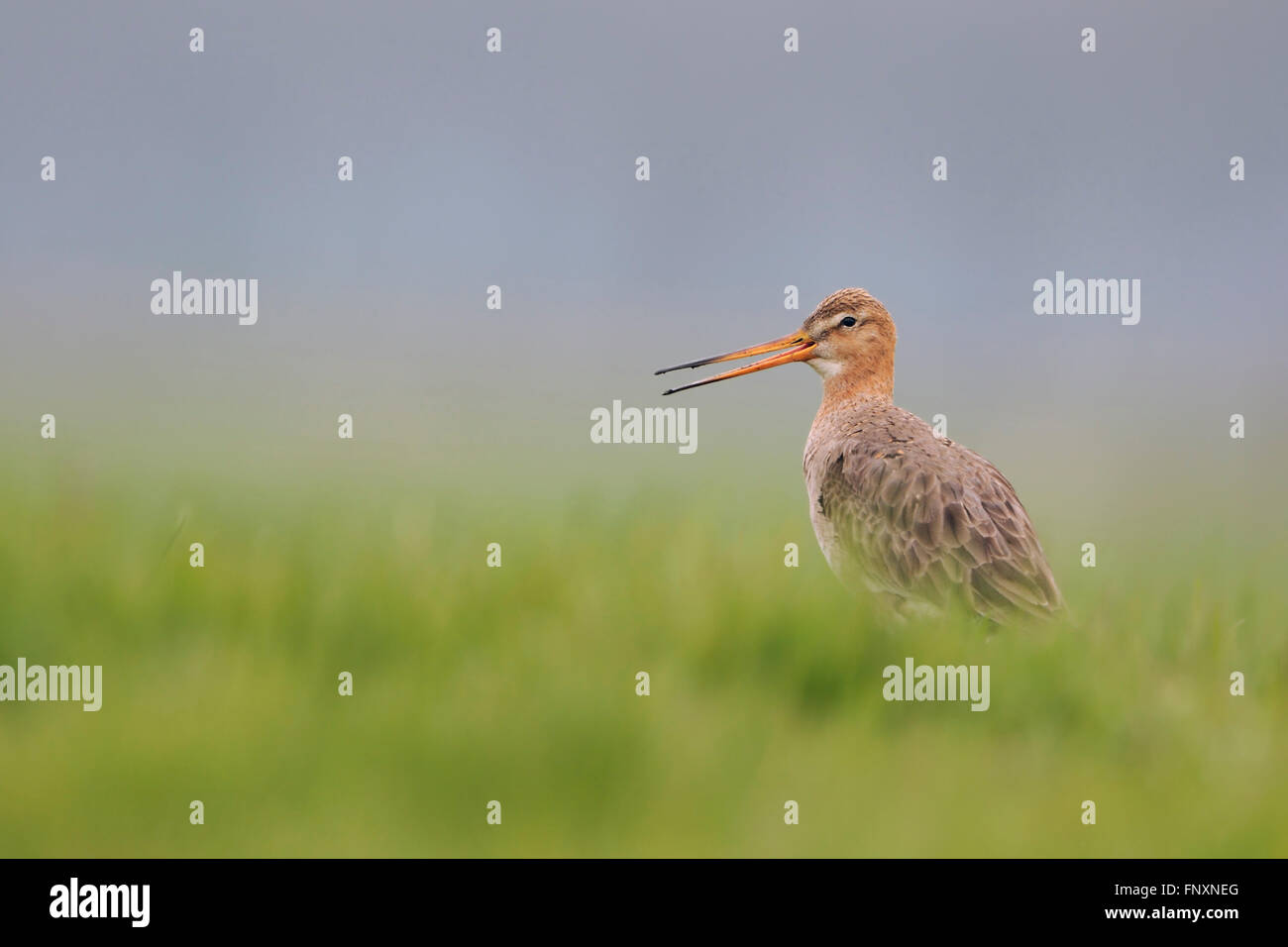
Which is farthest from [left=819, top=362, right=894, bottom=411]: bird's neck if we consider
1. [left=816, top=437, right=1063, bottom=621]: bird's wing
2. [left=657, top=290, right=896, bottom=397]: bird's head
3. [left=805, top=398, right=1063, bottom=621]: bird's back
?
[left=816, top=437, right=1063, bottom=621]: bird's wing

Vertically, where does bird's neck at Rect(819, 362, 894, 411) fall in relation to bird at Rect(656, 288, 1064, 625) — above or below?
above

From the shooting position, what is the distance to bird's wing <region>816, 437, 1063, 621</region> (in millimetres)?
7871

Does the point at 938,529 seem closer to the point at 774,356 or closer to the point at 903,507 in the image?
the point at 903,507

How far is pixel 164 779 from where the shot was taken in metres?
5.13

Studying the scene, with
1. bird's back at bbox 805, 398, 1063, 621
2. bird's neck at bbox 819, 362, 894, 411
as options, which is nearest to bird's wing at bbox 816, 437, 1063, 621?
bird's back at bbox 805, 398, 1063, 621

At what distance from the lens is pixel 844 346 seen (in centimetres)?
964

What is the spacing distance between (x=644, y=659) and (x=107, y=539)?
3.57m

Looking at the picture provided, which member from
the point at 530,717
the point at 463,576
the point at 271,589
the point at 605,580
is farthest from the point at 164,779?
the point at 605,580

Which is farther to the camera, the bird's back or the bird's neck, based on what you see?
the bird's neck

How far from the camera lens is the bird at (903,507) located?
7.89m

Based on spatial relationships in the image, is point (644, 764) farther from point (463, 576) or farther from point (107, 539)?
point (107, 539)

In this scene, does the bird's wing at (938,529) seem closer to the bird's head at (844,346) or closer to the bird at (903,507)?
the bird at (903,507)

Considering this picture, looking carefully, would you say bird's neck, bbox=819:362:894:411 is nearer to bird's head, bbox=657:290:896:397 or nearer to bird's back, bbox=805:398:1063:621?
bird's head, bbox=657:290:896:397

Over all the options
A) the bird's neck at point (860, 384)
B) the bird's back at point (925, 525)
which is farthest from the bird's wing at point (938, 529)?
the bird's neck at point (860, 384)
